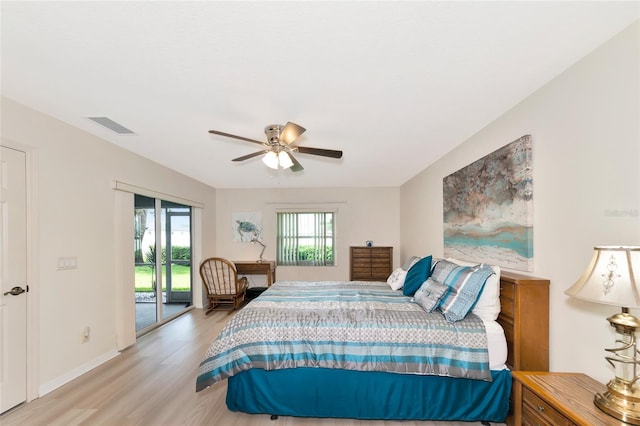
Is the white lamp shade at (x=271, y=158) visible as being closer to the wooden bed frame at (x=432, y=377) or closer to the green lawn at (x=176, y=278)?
the wooden bed frame at (x=432, y=377)

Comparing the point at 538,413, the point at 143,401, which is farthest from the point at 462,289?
the point at 143,401

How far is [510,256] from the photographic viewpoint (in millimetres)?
2180

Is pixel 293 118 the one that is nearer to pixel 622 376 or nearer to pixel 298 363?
pixel 298 363

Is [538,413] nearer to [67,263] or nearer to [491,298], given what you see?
[491,298]

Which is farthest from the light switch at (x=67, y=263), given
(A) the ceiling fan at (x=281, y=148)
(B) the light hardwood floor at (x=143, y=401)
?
(A) the ceiling fan at (x=281, y=148)

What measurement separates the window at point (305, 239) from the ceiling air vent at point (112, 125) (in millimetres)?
3473

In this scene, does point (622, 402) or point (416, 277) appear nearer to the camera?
point (622, 402)

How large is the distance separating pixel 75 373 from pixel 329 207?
14.6 feet

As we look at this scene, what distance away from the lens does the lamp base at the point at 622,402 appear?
1.13 meters

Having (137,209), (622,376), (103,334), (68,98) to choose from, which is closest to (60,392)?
(103,334)

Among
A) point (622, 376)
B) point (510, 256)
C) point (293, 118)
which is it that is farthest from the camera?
point (293, 118)

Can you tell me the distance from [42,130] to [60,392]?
7.60 ft

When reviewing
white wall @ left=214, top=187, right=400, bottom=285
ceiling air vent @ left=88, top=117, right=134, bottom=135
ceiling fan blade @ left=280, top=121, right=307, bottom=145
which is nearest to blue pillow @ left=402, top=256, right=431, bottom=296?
ceiling fan blade @ left=280, top=121, right=307, bottom=145

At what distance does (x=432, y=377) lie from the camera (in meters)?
2.02
